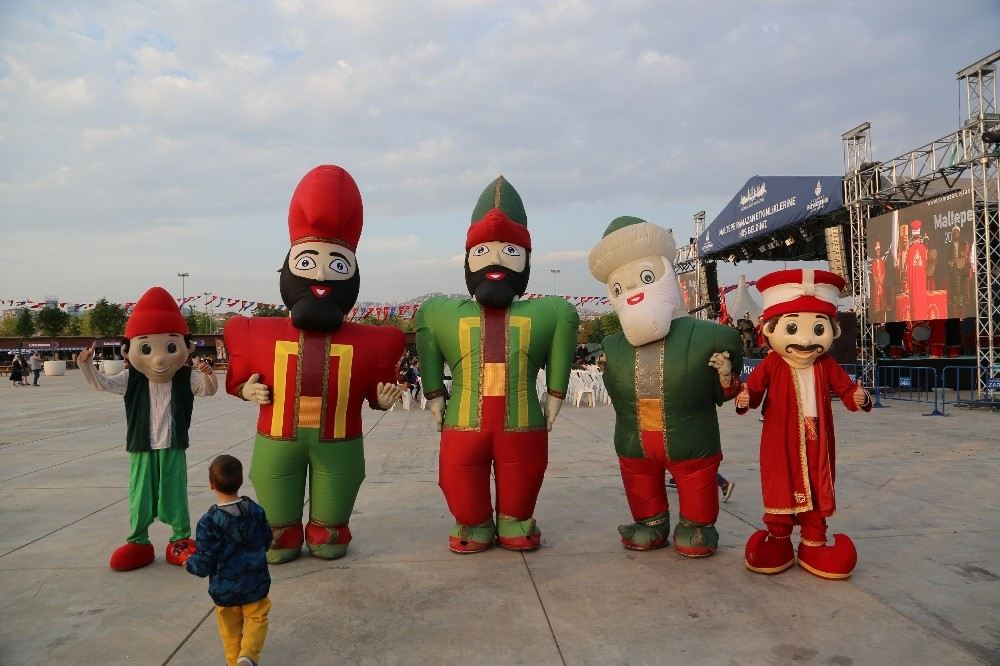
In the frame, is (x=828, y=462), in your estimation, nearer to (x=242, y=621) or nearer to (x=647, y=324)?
(x=647, y=324)

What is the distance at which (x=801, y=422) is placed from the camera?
3.71 metres

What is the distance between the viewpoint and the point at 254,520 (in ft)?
8.73

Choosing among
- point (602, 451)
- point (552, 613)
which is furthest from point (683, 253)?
point (552, 613)

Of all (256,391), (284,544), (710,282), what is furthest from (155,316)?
(710,282)

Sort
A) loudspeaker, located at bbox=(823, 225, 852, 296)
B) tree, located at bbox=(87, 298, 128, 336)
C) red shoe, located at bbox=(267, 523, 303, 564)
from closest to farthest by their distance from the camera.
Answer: red shoe, located at bbox=(267, 523, 303, 564), loudspeaker, located at bbox=(823, 225, 852, 296), tree, located at bbox=(87, 298, 128, 336)

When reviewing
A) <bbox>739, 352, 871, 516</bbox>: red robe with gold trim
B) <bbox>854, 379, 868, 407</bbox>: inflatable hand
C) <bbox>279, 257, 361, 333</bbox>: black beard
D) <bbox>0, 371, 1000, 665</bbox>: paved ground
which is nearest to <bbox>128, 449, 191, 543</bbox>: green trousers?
<bbox>0, 371, 1000, 665</bbox>: paved ground

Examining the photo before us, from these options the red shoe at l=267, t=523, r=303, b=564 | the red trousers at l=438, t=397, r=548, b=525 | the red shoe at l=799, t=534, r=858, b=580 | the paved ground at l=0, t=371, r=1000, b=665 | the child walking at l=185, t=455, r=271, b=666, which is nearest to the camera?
the child walking at l=185, t=455, r=271, b=666

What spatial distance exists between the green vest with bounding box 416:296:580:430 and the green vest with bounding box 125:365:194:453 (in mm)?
1415

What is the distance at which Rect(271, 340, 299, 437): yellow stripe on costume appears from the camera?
154 inches

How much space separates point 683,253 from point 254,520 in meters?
22.9

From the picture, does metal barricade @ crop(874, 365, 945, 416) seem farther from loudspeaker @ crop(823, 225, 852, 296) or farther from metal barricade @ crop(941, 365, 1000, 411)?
loudspeaker @ crop(823, 225, 852, 296)

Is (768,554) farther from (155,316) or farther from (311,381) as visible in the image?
(155,316)

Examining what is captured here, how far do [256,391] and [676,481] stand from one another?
2.46m

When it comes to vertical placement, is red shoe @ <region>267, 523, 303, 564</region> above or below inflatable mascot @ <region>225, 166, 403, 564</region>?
below
